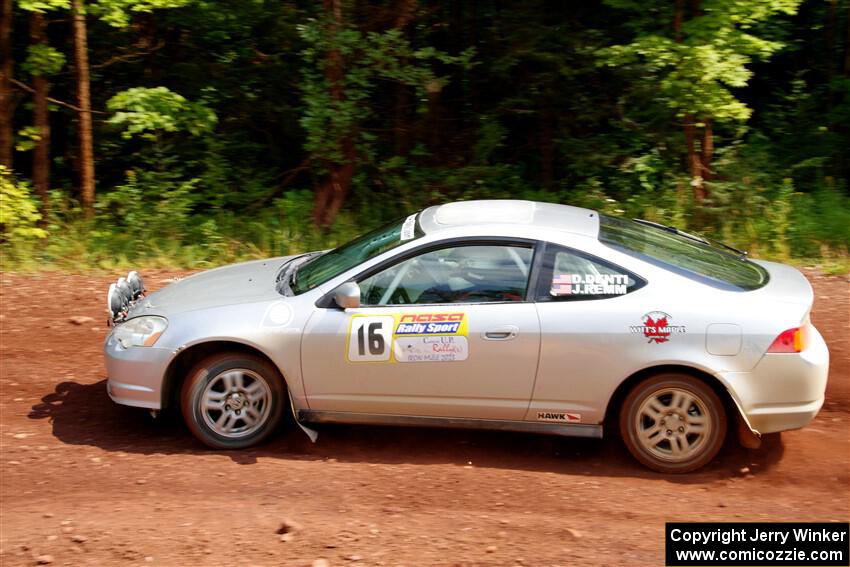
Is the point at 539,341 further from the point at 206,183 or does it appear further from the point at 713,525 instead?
the point at 206,183

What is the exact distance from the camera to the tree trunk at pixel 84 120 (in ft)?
41.4

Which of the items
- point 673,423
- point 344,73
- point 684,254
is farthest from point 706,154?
point 673,423

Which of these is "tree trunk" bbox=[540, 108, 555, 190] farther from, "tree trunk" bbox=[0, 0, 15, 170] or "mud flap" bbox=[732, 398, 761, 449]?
"mud flap" bbox=[732, 398, 761, 449]

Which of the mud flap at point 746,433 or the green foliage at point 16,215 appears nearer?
the mud flap at point 746,433

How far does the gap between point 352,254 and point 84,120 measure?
8275 mm

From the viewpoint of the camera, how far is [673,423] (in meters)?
5.70

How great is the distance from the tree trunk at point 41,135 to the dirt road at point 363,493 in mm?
6557

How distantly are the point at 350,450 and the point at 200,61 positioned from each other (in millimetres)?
9949

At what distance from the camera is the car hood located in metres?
6.13

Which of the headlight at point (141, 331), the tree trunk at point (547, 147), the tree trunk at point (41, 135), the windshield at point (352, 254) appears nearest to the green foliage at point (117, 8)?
the tree trunk at point (41, 135)

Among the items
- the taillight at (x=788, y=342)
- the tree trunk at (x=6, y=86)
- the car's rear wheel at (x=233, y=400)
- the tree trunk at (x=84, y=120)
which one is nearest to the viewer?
the taillight at (x=788, y=342)

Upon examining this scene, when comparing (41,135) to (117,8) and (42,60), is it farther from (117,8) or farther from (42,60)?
(117,8)

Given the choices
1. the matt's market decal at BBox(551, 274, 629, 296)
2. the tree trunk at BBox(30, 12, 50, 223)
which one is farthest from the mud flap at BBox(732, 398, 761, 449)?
the tree trunk at BBox(30, 12, 50, 223)

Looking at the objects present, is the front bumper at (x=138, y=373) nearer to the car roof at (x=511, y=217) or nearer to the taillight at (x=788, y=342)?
the car roof at (x=511, y=217)
